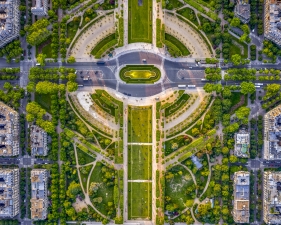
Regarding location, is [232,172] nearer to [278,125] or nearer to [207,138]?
[207,138]

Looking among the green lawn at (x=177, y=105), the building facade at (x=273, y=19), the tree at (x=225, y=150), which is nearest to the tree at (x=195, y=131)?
the green lawn at (x=177, y=105)

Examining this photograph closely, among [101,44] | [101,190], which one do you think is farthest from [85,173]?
[101,44]

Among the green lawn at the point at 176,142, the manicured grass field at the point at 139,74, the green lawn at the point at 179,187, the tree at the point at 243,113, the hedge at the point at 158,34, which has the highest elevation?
the hedge at the point at 158,34

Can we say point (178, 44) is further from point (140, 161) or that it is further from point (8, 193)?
point (8, 193)

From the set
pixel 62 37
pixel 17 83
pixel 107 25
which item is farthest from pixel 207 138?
pixel 17 83

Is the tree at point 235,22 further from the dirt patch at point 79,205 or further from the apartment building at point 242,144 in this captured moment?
the dirt patch at point 79,205

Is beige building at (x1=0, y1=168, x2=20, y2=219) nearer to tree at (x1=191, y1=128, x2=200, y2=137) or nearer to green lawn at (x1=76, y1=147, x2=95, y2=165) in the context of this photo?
green lawn at (x1=76, y1=147, x2=95, y2=165)
